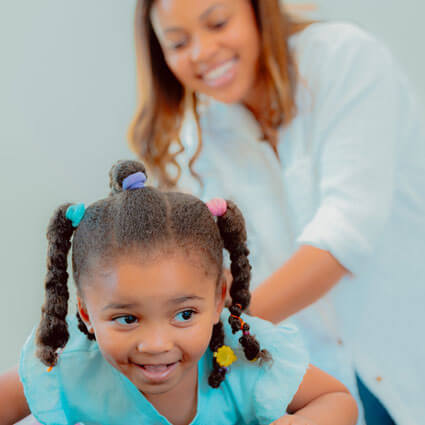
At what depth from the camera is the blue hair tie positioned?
69 centimetres

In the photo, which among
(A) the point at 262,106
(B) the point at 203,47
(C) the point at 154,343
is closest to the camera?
(C) the point at 154,343

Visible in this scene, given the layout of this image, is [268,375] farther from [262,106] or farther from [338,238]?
[262,106]

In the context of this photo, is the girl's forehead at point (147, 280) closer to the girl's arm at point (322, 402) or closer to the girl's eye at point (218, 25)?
the girl's arm at point (322, 402)

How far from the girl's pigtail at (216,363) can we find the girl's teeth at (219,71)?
50 centimetres

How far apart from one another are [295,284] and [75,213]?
38cm

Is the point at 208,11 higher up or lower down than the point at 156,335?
higher up

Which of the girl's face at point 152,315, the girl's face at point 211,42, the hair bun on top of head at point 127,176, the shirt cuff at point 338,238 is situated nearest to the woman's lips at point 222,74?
the girl's face at point 211,42

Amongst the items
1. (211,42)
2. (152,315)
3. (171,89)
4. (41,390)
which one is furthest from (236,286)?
(171,89)

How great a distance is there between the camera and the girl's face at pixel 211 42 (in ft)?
3.34

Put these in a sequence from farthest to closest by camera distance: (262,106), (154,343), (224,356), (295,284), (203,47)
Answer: (262,106) → (203,47) → (295,284) → (224,356) → (154,343)

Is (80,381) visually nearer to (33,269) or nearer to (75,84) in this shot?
(33,269)

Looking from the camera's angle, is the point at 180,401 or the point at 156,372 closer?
the point at 156,372

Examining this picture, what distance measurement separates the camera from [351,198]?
3.18ft

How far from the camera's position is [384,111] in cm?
103
